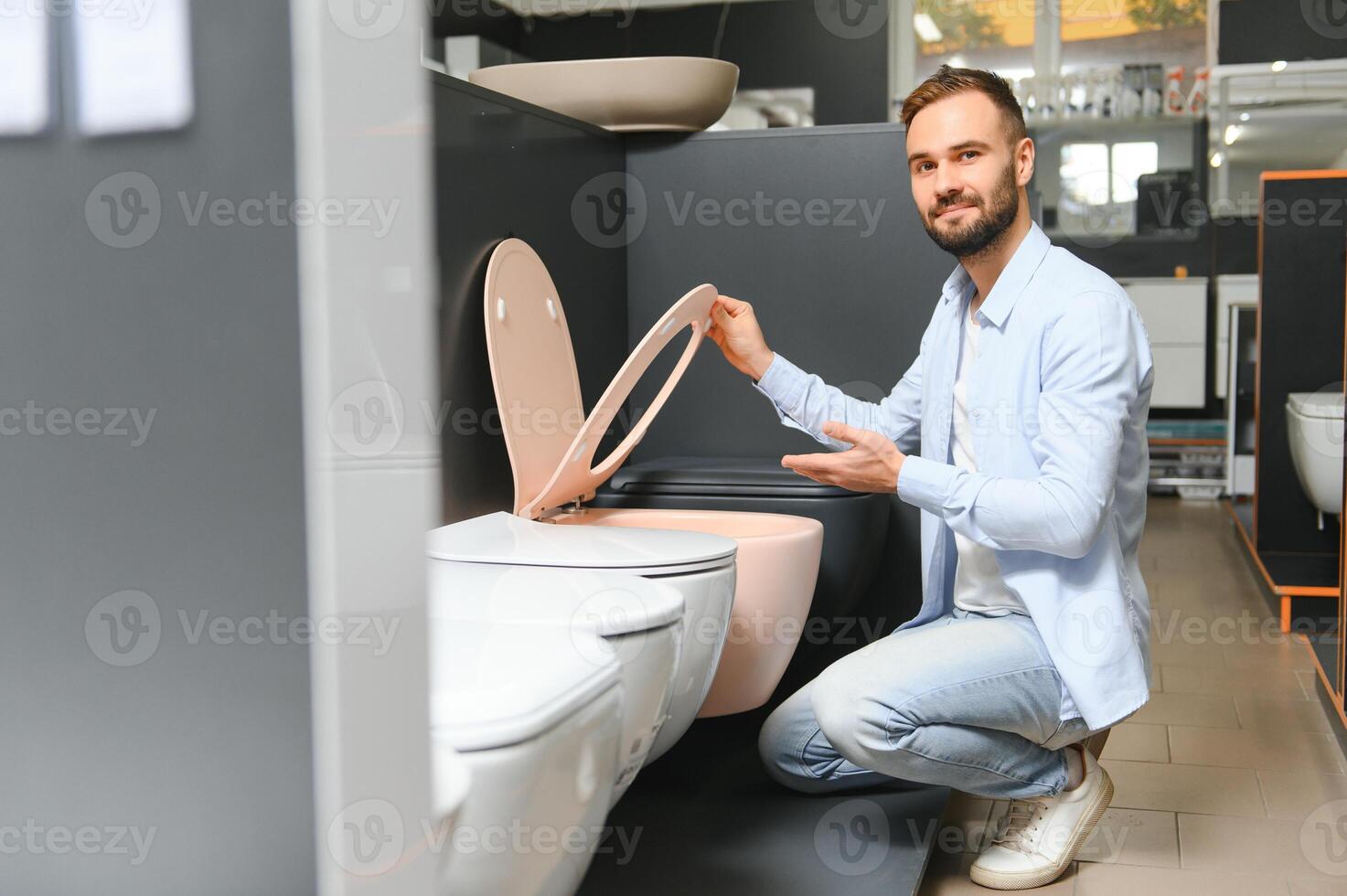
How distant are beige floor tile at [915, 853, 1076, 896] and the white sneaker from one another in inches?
0.5

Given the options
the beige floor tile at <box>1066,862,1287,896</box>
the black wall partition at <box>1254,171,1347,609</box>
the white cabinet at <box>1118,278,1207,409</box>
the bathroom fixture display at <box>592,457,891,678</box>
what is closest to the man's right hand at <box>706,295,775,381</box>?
the bathroom fixture display at <box>592,457,891,678</box>

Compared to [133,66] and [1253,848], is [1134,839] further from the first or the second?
[133,66]

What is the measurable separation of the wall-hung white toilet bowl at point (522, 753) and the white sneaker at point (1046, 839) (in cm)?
78

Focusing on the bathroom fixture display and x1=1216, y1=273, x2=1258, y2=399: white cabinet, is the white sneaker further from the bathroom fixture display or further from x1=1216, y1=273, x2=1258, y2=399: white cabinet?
x1=1216, y1=273, x2=1258, y2=399: white cabinet

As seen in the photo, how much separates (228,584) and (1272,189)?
3.60m

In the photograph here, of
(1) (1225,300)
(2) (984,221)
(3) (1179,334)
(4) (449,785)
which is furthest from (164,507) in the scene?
(1) (1225,300)

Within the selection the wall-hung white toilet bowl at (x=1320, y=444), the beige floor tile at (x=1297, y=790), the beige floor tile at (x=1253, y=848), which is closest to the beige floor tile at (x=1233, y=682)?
the beige floor tile at (x=1297, y=790)

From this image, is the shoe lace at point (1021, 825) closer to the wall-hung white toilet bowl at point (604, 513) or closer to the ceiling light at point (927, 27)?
the wall-hung white toilet bowl at point (604, 513)

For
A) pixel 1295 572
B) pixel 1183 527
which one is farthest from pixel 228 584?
pixel 1183 527

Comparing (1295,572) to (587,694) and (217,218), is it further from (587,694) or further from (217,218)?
(217,218)

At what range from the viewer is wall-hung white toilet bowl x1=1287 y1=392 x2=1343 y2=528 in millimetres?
3145

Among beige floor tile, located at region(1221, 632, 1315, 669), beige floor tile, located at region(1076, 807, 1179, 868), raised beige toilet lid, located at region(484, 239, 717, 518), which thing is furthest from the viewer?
beige floor tile, located at region(1221, 632, 1315, 669)

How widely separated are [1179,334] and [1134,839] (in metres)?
3.76

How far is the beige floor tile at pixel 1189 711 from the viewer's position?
2.42m
